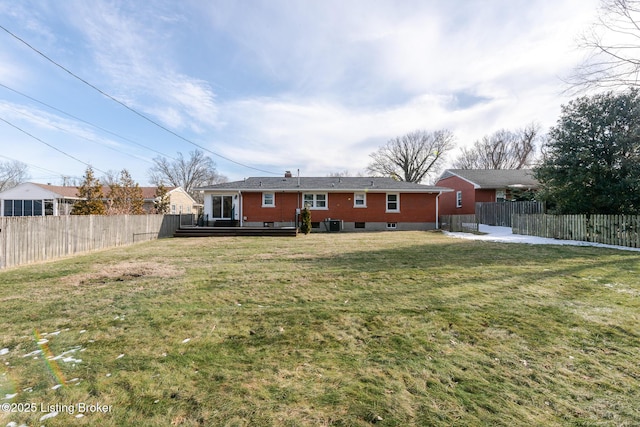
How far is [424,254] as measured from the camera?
29.8ft

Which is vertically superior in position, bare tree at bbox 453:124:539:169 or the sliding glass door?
bare tree at bbox 453:124:539:169

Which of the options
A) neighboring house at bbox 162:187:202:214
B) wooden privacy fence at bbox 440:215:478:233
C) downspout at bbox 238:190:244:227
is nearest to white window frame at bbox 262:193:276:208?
downspout at bbox 238:190:244:227

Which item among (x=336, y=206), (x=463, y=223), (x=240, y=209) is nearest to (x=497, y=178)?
(x=463, y=223)

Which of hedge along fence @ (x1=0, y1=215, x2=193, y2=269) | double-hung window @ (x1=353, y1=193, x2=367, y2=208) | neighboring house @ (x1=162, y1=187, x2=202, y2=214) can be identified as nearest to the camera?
hedge along fence @ (x1=0, y1=215, x2=193, y2=269)

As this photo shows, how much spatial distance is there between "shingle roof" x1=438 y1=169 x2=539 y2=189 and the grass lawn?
707 inches

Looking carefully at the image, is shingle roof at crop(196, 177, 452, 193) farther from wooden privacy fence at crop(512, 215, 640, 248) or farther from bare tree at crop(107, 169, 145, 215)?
wooden privacy fence at crop(512, 215, 640, 248)

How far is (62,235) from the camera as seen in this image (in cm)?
990

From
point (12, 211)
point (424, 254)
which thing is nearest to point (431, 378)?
point (424, 254)

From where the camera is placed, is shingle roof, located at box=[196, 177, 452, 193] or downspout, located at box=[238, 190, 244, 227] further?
downspout, located at box=[238, 190, 244, 227]

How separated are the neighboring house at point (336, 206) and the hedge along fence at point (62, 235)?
232 inches

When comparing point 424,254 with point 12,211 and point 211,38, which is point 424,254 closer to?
point 211,38

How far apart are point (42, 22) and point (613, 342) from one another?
613 inches

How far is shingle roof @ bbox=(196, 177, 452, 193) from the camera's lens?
19734 millimetres

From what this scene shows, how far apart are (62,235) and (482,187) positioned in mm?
24516
